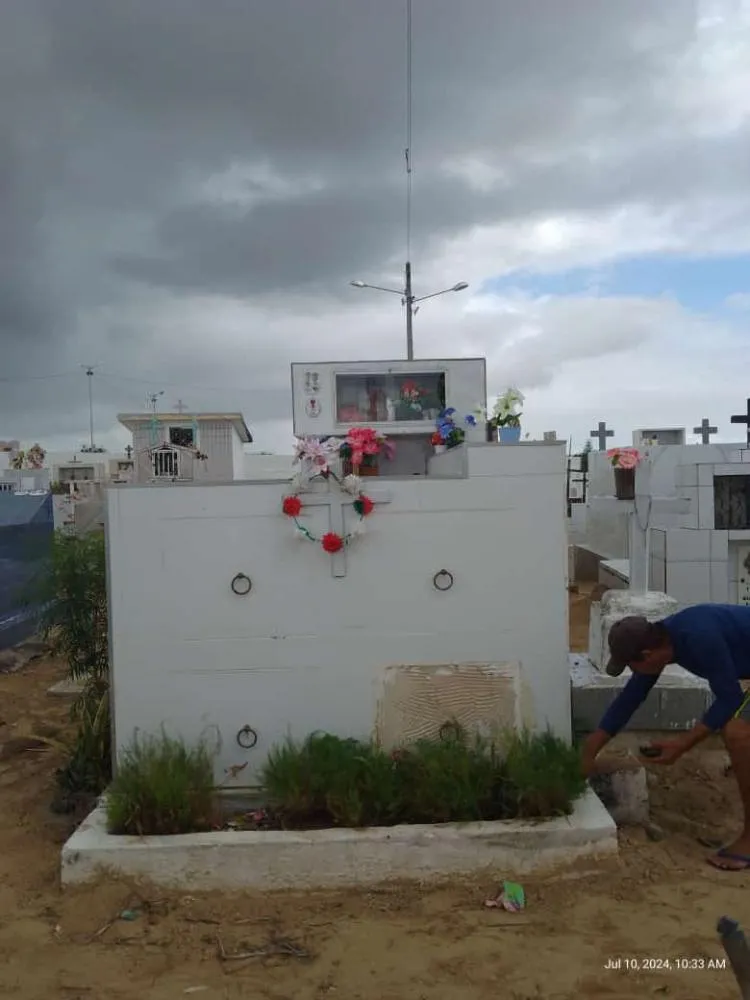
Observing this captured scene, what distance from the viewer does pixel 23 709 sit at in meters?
7.77

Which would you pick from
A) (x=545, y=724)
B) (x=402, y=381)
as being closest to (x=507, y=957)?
(x=545, y=724)

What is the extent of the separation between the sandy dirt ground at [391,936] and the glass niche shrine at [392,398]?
4.06 m

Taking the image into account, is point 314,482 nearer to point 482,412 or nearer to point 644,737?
point 482,412

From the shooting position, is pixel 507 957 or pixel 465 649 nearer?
pixel 507 957

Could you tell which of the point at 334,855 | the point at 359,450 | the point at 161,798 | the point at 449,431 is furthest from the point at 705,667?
the point at 449,431

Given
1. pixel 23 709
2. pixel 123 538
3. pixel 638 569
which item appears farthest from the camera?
Result: pixel 23 709

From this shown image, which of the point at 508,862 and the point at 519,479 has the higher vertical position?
the point at 519,479

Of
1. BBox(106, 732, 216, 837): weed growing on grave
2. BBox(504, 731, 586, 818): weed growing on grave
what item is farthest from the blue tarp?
BBox(504, 731, 586, 818): weed growing on grave

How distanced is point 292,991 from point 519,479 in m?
2.77

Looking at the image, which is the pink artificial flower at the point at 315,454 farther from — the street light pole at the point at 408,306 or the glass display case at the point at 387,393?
the street light pole at the point at 408,306

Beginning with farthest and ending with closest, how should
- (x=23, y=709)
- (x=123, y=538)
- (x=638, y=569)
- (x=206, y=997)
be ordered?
(x=23, y=709) → (x=638, y=569) → (x=123, y=538) → (x=206, y=997)

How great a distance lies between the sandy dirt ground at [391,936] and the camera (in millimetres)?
3314

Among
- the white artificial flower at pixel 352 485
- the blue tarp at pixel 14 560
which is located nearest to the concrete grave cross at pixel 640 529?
the white artificial flower at pixel 352 485

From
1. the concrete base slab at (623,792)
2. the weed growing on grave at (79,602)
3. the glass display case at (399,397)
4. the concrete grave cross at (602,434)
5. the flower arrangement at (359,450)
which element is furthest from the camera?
the concrete grave cross at (602,434)
